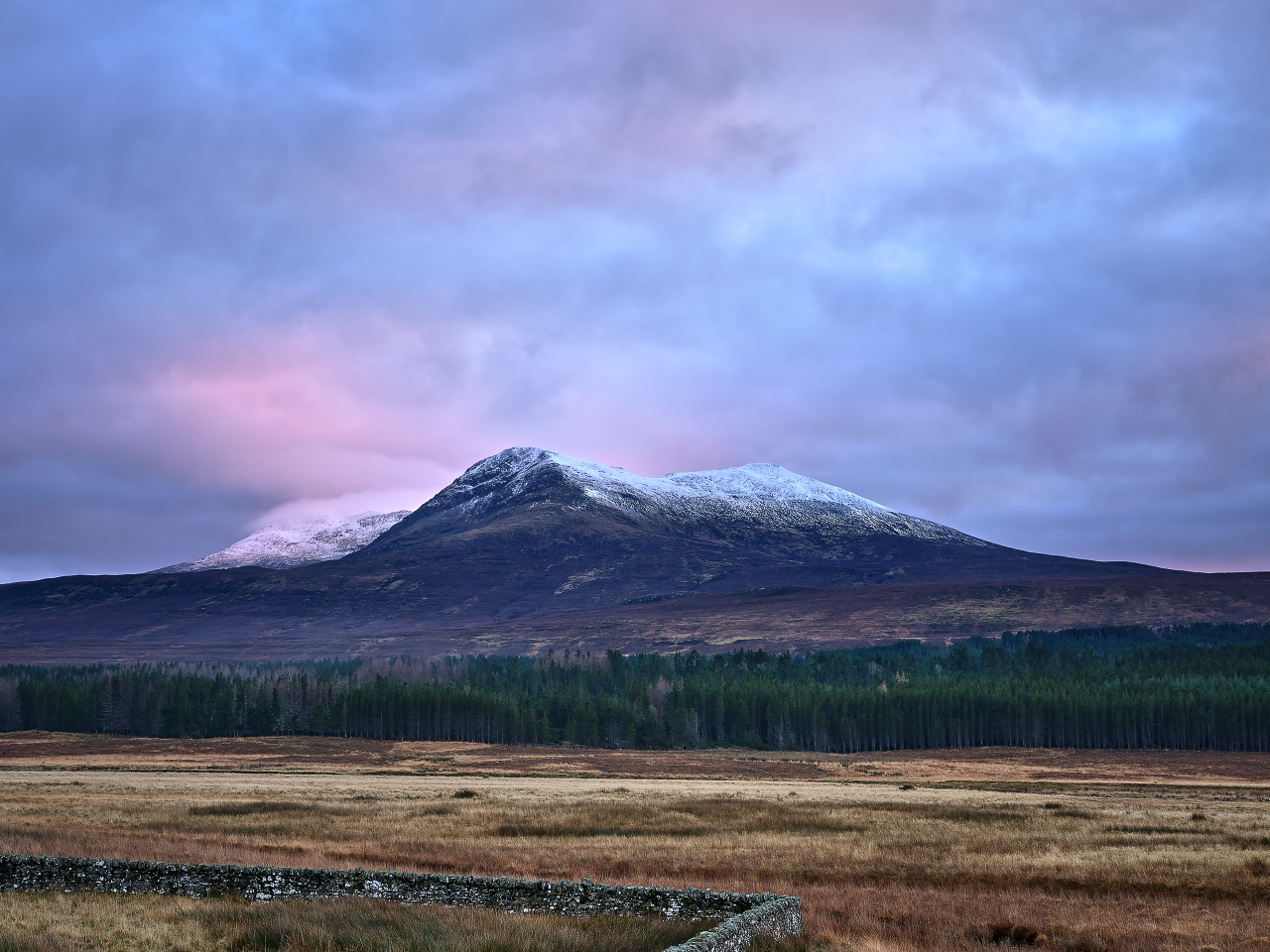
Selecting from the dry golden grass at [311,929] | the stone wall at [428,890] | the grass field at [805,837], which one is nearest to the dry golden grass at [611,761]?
the grass field at [805,837]

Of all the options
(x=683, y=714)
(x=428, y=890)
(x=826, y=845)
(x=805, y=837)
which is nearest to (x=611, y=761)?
Result: (x=683, y=714)

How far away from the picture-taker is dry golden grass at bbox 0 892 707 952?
19516 mm

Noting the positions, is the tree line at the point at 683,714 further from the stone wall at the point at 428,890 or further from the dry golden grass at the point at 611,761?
the stone wall at the point at 428,890

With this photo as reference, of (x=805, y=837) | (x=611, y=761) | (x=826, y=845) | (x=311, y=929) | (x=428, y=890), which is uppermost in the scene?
(x=311, y=929)

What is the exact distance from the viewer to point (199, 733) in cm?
14750

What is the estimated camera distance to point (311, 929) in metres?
20.6

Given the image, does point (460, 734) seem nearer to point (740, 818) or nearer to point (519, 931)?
point (740, 818)

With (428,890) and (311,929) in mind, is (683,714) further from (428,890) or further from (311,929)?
(311,929)

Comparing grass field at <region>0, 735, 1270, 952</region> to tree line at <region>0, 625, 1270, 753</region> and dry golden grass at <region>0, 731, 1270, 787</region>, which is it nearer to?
dry golden grass at <region>0, 731, 1270, 787</region>

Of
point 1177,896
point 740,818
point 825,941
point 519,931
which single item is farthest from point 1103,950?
point 740,818

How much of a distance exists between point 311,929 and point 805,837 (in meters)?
27.4

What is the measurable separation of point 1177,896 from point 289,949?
24.7 meters

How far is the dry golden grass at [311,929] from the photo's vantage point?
19516 millimetres

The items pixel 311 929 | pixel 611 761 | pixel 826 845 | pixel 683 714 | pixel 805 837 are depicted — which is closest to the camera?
pixel 311 929
